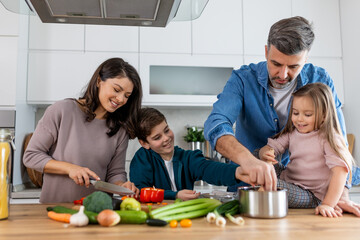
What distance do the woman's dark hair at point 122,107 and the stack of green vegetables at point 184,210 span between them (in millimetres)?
809

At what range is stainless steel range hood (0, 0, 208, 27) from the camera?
147 cm

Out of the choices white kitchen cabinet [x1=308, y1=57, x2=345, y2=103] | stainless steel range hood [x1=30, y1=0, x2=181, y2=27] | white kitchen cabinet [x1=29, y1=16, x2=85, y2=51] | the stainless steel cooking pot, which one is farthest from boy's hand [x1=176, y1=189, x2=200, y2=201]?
white kitchen cabinet [x1=308, y1=57, x2=345, y2=103]

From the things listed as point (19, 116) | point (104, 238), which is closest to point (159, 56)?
point (19, 116)

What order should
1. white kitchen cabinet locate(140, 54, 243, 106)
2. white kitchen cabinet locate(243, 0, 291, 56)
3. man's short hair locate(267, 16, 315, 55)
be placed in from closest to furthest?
man's short hair locate(267, 16, 315, 55)
white kitchen cabinet locate(140, 54, 243, 106)
white kitchen cabinet locate(243, 0, 291, 56)

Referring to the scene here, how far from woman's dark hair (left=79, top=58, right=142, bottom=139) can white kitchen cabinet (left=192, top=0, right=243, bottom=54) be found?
4.56 feet

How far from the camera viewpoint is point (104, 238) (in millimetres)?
812

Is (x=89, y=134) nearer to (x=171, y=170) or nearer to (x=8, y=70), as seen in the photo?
(x=171, y=170)

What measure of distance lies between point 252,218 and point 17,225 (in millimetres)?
644

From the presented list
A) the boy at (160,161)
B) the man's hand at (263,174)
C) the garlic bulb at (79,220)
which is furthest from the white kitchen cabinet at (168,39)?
the garlic bulb at (79,220)

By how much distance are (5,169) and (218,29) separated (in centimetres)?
246

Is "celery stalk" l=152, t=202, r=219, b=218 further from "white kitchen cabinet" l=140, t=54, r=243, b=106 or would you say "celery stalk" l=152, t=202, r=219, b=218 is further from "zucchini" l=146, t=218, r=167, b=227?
"white kitchen cabinet" l=140, t=54, r=243, b=106

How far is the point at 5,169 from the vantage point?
1017 millimetres

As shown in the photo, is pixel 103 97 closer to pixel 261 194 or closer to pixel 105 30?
pixel 261 194

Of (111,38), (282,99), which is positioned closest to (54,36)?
(111,38)
